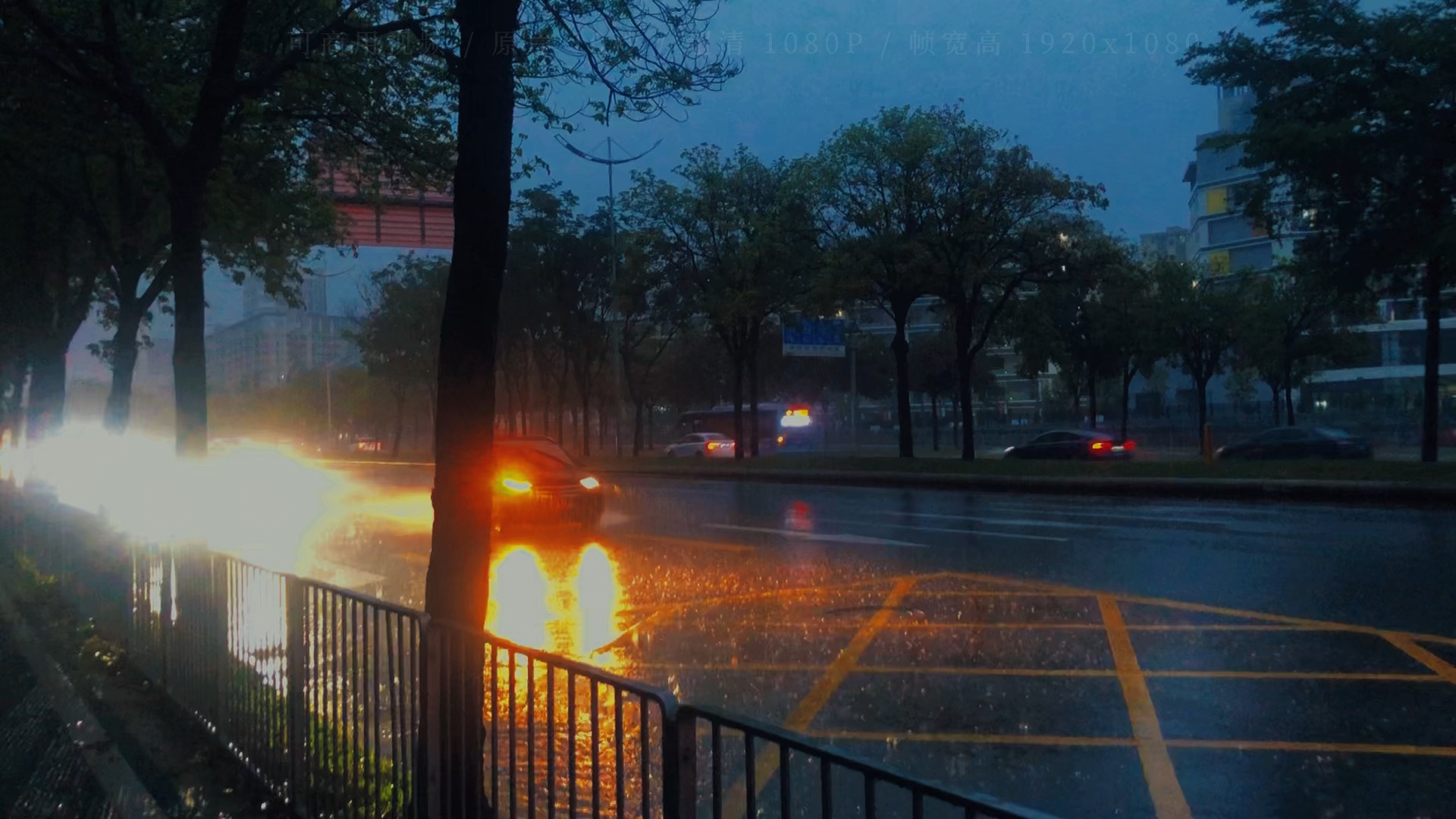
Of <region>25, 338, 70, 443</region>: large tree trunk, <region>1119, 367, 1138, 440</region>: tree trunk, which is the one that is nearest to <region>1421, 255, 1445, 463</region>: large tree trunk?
<region>1119, 367, 1138, 440</region>: tree trunk

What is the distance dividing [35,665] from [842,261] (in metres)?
23.0

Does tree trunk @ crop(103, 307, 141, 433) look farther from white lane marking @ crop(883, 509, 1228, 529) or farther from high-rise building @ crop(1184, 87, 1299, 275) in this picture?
high-rise building @ crop(1184, 87, 1299, 275)

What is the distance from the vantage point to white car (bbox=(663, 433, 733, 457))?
4772 cm

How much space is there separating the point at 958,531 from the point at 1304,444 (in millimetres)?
18071

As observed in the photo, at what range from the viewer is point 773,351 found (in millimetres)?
59750

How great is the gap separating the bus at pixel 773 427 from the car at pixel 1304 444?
23695 mm

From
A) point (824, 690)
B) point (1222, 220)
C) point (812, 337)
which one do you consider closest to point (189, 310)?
point (824, 690)

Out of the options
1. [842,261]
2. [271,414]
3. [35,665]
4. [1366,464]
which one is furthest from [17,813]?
[271,414]

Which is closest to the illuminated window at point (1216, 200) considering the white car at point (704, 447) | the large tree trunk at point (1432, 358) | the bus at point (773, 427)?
the bus at point (773, 427)

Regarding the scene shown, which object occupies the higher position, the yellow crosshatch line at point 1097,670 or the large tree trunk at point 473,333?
the large tree trunk at point 473,333

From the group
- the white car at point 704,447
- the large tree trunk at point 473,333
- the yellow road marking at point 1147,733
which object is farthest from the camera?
the white car at point 704,447

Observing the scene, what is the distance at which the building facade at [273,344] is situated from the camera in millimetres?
46281

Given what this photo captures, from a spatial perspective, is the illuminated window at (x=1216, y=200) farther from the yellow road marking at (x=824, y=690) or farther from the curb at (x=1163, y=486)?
the yellow road marking at (x=824, y=690)

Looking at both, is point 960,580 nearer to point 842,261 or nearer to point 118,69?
point 118,69
